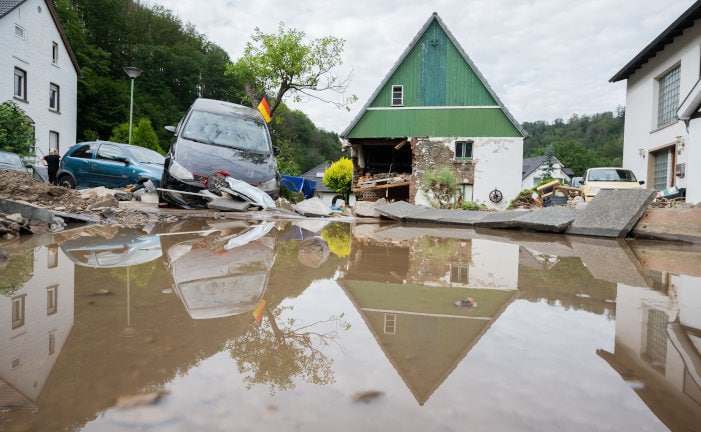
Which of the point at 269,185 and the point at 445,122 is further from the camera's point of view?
the point at 445,122

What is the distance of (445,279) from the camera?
2.75 meters

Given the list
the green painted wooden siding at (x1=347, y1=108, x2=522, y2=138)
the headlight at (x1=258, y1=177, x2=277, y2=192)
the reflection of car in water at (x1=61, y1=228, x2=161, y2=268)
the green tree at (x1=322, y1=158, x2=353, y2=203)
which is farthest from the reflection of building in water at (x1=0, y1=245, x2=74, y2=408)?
the green tree at (x1=322, y1=158, x2=353, y2=203)

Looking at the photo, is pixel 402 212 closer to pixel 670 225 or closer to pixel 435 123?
pixel 670 225

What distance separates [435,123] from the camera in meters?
20.5

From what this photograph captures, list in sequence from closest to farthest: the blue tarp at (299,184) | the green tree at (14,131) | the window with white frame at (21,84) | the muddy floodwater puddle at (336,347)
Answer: the muddy floodwater puddle at (336,347) → the green tree at (14,131) → the blue tarp at (299,184) → the window with white frame at (21,84)

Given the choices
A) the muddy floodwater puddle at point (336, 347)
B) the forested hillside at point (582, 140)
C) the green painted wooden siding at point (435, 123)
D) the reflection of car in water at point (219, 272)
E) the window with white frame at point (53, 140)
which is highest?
the forested hillside at point (582, 140)

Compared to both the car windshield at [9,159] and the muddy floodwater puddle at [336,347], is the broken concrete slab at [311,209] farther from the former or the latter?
the car windshield at [9,159]

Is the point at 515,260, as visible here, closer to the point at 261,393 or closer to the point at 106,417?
the point at 261,393

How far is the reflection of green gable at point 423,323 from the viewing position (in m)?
1.31

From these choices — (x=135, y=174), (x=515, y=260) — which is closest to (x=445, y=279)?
(x=515, y=260)

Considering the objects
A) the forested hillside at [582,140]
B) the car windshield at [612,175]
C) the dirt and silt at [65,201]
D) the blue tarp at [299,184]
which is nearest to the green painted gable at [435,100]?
the blue tarp at [299,184]

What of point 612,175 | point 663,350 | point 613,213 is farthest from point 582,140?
point 663,350

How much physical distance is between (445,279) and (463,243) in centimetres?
236

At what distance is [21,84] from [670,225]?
2751 cm
